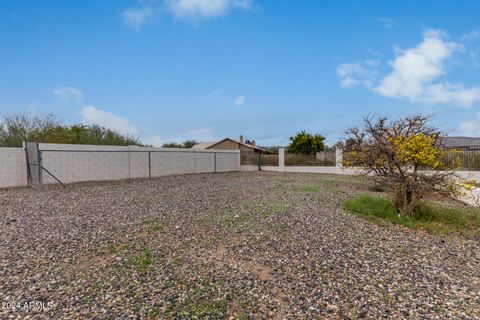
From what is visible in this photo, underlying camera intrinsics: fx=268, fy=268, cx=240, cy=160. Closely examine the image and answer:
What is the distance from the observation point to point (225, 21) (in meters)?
9.34

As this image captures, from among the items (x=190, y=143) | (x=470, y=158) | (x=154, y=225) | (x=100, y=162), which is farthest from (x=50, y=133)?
(x=190, y=143)

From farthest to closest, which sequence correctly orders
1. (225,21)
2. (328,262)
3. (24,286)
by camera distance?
1. (225,21)
2. (328,262)
3. (24,286)

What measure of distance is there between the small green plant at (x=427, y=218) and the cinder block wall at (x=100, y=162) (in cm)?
1056

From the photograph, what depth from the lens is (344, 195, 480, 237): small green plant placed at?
5.03 metres

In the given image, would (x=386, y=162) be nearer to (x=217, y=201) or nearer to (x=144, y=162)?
(x=217, y=201)

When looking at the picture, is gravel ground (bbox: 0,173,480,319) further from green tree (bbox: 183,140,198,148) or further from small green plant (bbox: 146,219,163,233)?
green tree (bbox: 183,140,198,148)

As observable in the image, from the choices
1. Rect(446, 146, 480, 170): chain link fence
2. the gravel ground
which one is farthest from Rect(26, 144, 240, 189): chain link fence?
Rect(446, 146, 480, 170): chain link fence

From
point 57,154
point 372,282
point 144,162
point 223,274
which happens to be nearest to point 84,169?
point 57,154

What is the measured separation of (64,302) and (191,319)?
122 centimetres

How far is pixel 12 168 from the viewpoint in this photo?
984 cm

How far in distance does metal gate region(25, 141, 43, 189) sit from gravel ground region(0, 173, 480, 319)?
4.54m

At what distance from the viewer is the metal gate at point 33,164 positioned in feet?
30.9

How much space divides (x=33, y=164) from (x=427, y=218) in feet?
40.2

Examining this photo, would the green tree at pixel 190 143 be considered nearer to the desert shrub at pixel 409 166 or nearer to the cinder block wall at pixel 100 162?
the cinder block wall at pixel 100 162
